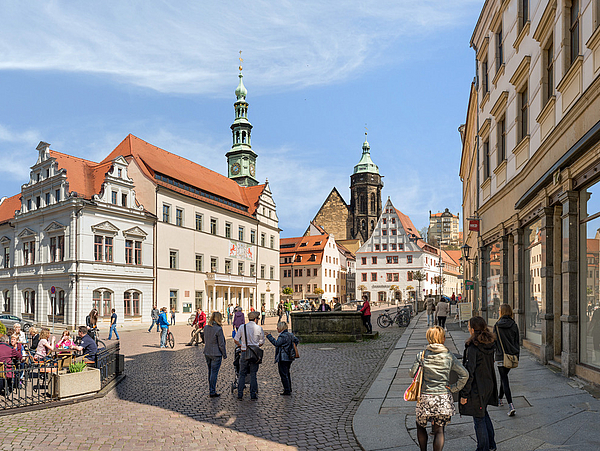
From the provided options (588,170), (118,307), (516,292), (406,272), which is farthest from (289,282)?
(588,170)

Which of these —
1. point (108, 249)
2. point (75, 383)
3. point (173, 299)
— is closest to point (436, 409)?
point (75, 383)

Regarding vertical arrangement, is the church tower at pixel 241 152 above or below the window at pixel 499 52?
above

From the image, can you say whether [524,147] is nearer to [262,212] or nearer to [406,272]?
[262,212]

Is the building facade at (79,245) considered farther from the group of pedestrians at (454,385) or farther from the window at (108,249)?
the group of pedestrians at (454,385)

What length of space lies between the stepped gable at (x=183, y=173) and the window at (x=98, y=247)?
720 cm

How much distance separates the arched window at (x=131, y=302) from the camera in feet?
126

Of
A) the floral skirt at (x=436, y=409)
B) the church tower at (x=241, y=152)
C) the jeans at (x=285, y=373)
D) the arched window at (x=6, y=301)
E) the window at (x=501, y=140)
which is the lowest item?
the arched window at (x=6, y=301)

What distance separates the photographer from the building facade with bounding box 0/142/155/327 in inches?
1423

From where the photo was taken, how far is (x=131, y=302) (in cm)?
3891

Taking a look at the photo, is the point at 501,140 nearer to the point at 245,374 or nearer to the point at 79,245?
the point at 245,374

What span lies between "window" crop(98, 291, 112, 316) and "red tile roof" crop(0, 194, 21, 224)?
15.9 m

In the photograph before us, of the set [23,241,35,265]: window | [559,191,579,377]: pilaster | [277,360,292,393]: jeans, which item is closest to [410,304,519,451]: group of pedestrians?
[559,191,579,377]: pilaster

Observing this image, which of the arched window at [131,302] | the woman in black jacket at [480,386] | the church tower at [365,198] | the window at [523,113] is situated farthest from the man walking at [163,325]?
the church tower at [365,198]

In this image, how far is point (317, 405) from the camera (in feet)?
32.3
